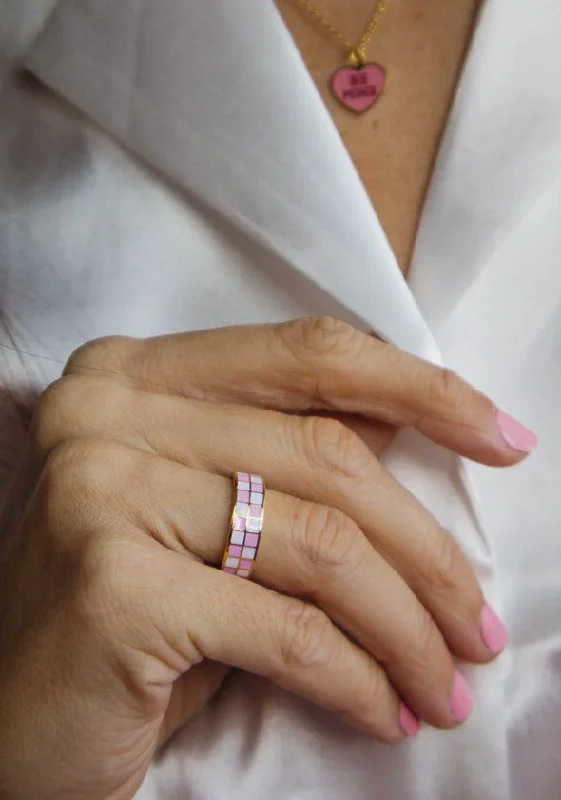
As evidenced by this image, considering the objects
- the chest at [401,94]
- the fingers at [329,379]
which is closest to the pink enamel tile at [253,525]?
the fingers at [329,379]

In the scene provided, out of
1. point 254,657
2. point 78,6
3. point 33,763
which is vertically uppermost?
point 78,6

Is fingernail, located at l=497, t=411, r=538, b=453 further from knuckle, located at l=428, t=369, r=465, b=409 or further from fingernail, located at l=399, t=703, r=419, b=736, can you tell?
fingernail, located at l=399, t=703, r=419, b=736

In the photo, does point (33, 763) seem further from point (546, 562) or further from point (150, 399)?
point (546, 562)

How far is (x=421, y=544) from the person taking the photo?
53 cm

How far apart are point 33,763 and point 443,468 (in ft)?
1.16

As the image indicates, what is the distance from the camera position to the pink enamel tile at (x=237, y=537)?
48 centimetres

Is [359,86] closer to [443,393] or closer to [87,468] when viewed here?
[443,393]

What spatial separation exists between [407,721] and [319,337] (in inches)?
11.1

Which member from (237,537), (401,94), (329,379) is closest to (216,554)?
(237,537)

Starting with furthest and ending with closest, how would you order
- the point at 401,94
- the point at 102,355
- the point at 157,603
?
the point at 401,94, the point at 102,355, the point at 157,603

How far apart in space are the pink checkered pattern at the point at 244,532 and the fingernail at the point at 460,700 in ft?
0.58

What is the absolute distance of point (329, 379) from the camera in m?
0.54

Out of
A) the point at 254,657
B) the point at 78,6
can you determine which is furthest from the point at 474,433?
the point at 78,6

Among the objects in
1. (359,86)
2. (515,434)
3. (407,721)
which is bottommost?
A: (407,721)
